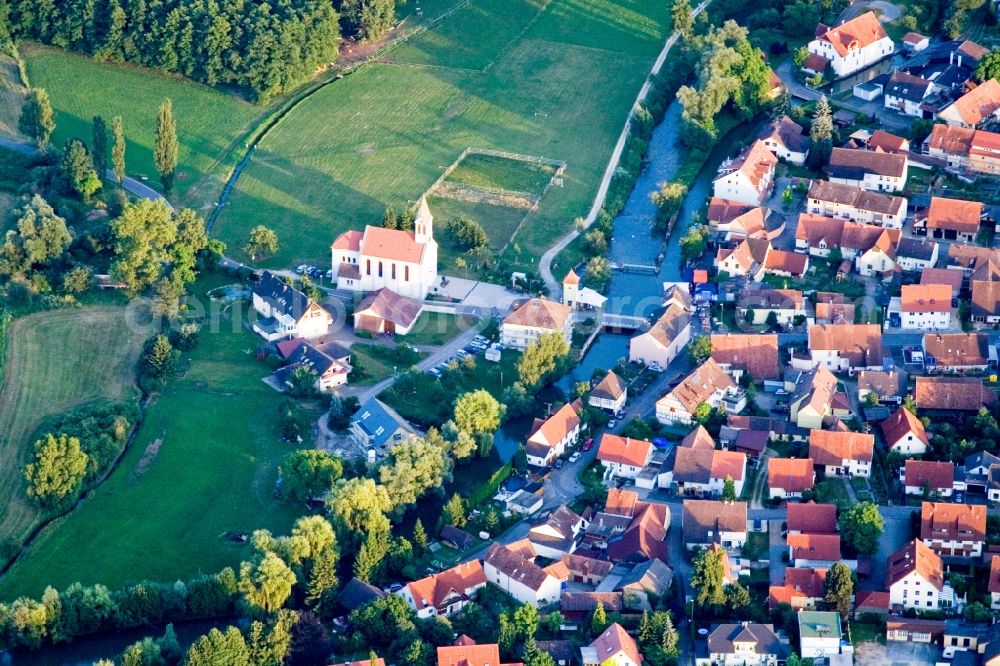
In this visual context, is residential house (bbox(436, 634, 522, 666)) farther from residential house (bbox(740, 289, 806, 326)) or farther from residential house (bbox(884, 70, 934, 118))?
residential house (bbox(884, 70, 934, 118))

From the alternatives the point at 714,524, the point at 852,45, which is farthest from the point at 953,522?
the point at 852,45

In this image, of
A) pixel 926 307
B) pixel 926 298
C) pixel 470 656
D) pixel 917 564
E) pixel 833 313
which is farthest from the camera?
pixel 833 313

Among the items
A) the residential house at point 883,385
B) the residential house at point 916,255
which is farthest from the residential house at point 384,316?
the residential house at point 916,255

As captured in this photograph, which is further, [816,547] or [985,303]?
[985,303]

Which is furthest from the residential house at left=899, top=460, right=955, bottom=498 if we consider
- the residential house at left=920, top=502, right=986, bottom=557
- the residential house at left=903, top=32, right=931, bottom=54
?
the residential house at left=903, top=32, right=931, bottom=54

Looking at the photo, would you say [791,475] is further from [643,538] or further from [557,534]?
[557,534]

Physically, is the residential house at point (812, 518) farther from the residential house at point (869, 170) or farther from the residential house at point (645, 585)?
the residential house at point (869, 170)

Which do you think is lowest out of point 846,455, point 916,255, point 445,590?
point 445,590
